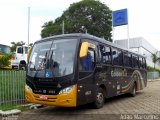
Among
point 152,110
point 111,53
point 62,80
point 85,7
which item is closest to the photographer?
point 62,80

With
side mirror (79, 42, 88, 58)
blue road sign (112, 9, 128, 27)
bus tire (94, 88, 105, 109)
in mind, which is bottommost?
bus tire (94, 88, 105, 109)

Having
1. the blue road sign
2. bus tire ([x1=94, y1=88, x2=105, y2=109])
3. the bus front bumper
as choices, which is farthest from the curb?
the blue road sign

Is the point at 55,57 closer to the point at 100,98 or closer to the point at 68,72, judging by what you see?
the point at 68,72

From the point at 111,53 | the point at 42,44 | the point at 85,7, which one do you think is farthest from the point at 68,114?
the point at 85,7

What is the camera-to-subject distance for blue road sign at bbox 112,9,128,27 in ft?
108

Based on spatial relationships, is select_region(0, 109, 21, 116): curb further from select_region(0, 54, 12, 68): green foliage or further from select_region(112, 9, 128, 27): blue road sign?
select_region(112, 9, 128, 27): blue road sign

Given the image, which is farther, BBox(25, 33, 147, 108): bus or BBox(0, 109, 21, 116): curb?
BBox(0, 109, 21, 116): curb

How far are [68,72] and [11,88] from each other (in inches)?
140

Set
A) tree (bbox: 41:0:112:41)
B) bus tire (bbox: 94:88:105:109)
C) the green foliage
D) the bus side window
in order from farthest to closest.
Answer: tree (bbox: 41:0:112:41) < the green foliage < bus tire (bbox: 94:88:105:109) < the bus side window

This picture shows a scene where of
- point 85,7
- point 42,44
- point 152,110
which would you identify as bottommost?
point 152,110

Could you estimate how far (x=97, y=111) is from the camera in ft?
36.8

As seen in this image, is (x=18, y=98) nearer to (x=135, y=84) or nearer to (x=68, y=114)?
(x=68, y=114)

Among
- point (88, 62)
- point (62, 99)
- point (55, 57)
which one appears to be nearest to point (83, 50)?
point (88, 62)

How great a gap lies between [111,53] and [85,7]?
42241 mm
